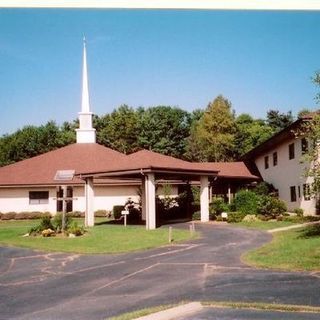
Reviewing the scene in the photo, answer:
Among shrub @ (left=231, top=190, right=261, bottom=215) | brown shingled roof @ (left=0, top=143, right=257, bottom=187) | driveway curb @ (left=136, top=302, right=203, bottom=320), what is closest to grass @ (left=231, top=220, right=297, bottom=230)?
shrub @ (left=231, top=190, right=261, bottom=215)

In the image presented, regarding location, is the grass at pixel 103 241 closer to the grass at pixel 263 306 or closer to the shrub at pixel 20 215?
the grass at pixel 263 306

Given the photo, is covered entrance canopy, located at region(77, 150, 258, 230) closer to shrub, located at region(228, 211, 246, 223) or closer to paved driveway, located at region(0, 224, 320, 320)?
shrub, located at region(228, 211, 246, 223)

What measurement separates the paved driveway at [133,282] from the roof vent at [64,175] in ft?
63.6

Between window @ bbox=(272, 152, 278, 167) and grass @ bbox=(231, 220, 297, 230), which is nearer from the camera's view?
grass @ bbox=(231, 220, 297, 230)

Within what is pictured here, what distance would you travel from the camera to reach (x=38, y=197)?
35.9 meters

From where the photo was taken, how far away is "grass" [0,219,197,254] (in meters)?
17.3

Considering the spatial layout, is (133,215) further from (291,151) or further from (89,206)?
(291,151)

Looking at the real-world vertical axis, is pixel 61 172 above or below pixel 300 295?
above

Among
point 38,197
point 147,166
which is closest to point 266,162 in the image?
point 147,166

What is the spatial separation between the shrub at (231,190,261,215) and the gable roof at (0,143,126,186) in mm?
13077

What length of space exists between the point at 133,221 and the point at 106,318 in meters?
21.2

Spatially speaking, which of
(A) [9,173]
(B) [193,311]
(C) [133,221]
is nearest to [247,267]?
(B) [193,311]
